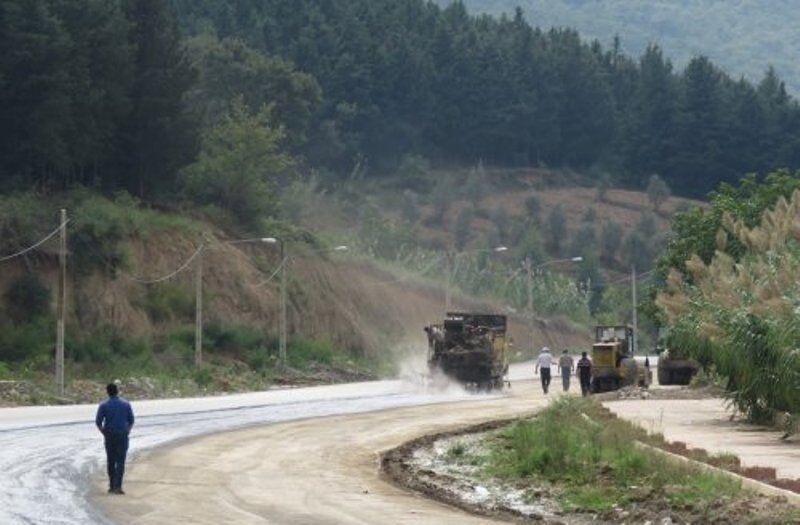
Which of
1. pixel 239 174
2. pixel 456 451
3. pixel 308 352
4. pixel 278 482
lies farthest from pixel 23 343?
pixel 278 482

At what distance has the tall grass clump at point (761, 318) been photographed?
32.8 metres

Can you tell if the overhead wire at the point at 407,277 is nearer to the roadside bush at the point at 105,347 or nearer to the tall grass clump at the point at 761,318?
the roadside bush at the point at 105,347

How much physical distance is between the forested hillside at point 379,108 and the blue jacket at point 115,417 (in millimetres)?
59124

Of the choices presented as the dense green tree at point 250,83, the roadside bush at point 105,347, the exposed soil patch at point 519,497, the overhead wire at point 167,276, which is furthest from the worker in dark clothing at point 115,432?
the dense green tree at point 250,83

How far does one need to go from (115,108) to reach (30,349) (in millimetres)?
17491

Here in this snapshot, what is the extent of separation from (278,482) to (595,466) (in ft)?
16.1

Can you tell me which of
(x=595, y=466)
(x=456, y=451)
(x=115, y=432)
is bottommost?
(x=456, y=451)

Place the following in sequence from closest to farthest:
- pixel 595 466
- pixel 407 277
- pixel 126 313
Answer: pixel 595 466 → pixel 126 313 → pixel 407 277

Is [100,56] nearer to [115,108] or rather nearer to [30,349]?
[115,108]

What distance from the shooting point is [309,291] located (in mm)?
95500

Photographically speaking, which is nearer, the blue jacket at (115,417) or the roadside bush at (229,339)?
the blue jacket at (115,417)

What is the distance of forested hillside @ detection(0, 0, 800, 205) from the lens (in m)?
88.0

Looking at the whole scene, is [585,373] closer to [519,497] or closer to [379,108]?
[519,497]

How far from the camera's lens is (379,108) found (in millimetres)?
167500
